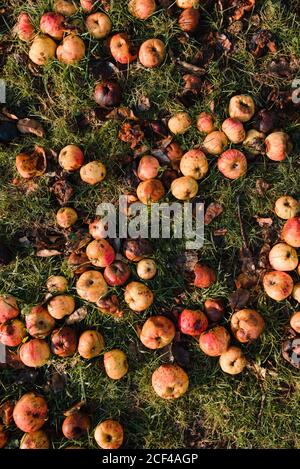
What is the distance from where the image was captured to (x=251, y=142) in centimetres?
451

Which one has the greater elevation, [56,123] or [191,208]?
[56,123]

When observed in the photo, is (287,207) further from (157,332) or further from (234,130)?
(157,332)

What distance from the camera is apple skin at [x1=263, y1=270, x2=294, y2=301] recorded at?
4.33m

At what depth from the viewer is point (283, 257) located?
4.34m

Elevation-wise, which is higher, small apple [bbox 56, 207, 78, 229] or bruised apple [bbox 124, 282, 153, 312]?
small apple [bbox 56, 207, 78, 229]

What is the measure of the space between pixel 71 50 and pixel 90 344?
8.92ft

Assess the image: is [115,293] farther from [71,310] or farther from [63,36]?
[63,36]

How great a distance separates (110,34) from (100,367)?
3.18 meters

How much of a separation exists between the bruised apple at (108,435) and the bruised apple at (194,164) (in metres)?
2.36

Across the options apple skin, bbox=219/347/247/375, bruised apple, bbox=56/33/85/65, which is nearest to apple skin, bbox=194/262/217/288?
apple skin, bbox=219/347/247/375

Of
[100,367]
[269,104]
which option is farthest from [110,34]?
[100,367]

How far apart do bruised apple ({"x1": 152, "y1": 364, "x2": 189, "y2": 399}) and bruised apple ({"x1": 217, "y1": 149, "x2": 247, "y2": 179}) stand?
1854mm

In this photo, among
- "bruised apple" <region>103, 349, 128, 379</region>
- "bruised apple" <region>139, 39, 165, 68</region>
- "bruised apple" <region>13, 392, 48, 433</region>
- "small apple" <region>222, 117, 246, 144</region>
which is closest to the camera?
"bruised apple" <region>13, 392, 48, 433</region>

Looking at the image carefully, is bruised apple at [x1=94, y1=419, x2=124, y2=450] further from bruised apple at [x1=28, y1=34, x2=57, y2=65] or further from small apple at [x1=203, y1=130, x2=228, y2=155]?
bruised apple at [x1=28, y1=34, x2=57, y2=65]
